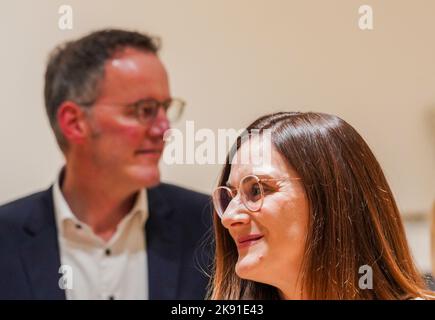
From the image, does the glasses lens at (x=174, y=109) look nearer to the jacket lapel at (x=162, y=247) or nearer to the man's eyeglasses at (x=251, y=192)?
the jacket lapel at (x=162, y=247)

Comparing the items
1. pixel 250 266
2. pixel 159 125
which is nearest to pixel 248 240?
pixel 250 266

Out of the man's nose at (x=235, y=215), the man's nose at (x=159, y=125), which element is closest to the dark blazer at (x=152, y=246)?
the man's nose at (x=159, y=125)

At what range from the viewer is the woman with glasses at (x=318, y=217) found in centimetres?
Result: 106

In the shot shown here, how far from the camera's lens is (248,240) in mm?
1090

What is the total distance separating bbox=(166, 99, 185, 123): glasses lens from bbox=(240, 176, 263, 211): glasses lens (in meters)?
0.30

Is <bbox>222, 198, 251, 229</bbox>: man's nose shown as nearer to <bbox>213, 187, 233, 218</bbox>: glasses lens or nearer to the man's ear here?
<bbox>213, 187, 233, 218</bbox>: glasses lens

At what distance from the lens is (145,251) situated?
1.41 meters

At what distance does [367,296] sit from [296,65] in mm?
482

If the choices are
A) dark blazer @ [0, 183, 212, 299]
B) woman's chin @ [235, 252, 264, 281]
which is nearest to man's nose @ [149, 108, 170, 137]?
dark blazer @ [0, 183, 212, 299]

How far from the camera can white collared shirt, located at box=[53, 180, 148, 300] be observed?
1383 millimetres

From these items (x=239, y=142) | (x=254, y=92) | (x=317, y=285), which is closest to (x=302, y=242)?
(x=317, y=285)

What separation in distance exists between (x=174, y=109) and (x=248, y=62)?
0.17m

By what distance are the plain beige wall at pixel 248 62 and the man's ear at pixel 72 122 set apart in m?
0.04

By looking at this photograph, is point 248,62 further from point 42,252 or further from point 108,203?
point 42,252
